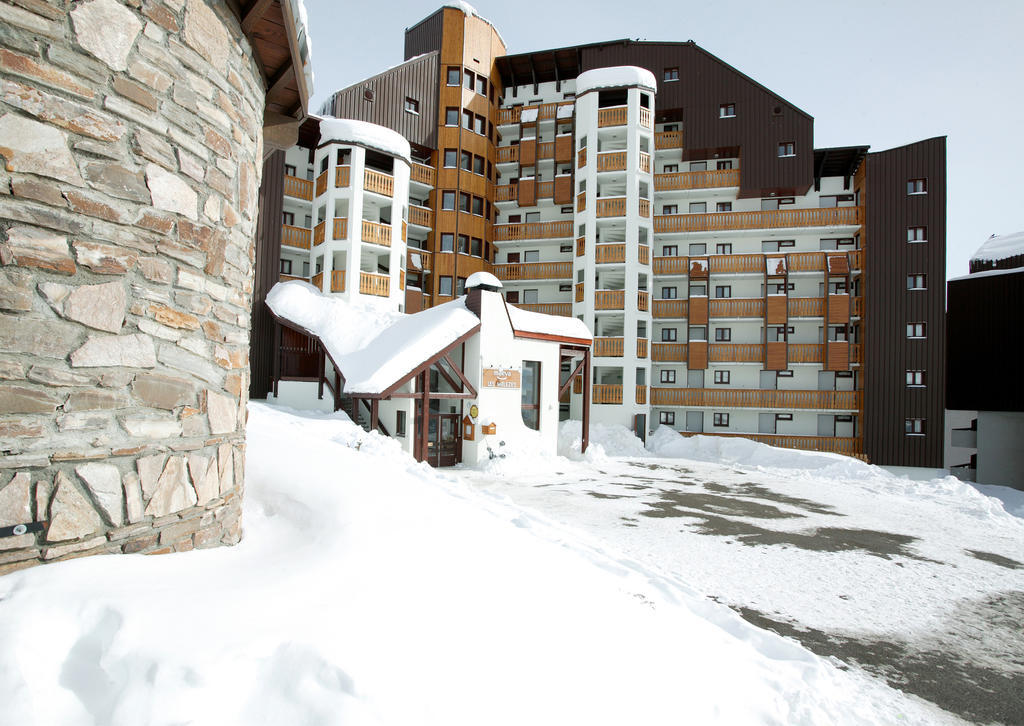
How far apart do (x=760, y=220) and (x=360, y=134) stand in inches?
857

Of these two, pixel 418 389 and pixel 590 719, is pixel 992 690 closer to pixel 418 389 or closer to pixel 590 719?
pixel 590 719

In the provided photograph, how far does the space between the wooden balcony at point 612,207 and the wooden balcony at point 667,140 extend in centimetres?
582

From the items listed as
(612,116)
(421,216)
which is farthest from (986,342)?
(421,216)

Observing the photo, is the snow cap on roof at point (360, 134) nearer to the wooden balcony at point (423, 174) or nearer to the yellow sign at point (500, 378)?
the wooden balcony at point (423, 174)

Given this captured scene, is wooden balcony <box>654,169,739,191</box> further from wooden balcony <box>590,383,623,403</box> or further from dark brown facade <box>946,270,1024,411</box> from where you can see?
dark brown facade <box>946,270,1024,411</box>

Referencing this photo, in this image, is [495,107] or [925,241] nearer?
[925,241]

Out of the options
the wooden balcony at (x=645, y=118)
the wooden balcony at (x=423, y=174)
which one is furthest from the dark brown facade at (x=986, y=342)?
the wooden balcony at (x=423, y=174)

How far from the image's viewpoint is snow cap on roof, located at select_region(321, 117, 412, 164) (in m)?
26.1

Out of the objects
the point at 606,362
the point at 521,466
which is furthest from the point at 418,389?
the point at 606,362

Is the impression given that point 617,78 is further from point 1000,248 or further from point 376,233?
point 1000,248

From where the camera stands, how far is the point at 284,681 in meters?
2.80

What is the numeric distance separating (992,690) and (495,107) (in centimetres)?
3528

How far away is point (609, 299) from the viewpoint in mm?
29328

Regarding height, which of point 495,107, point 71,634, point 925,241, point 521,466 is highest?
point 495,107
